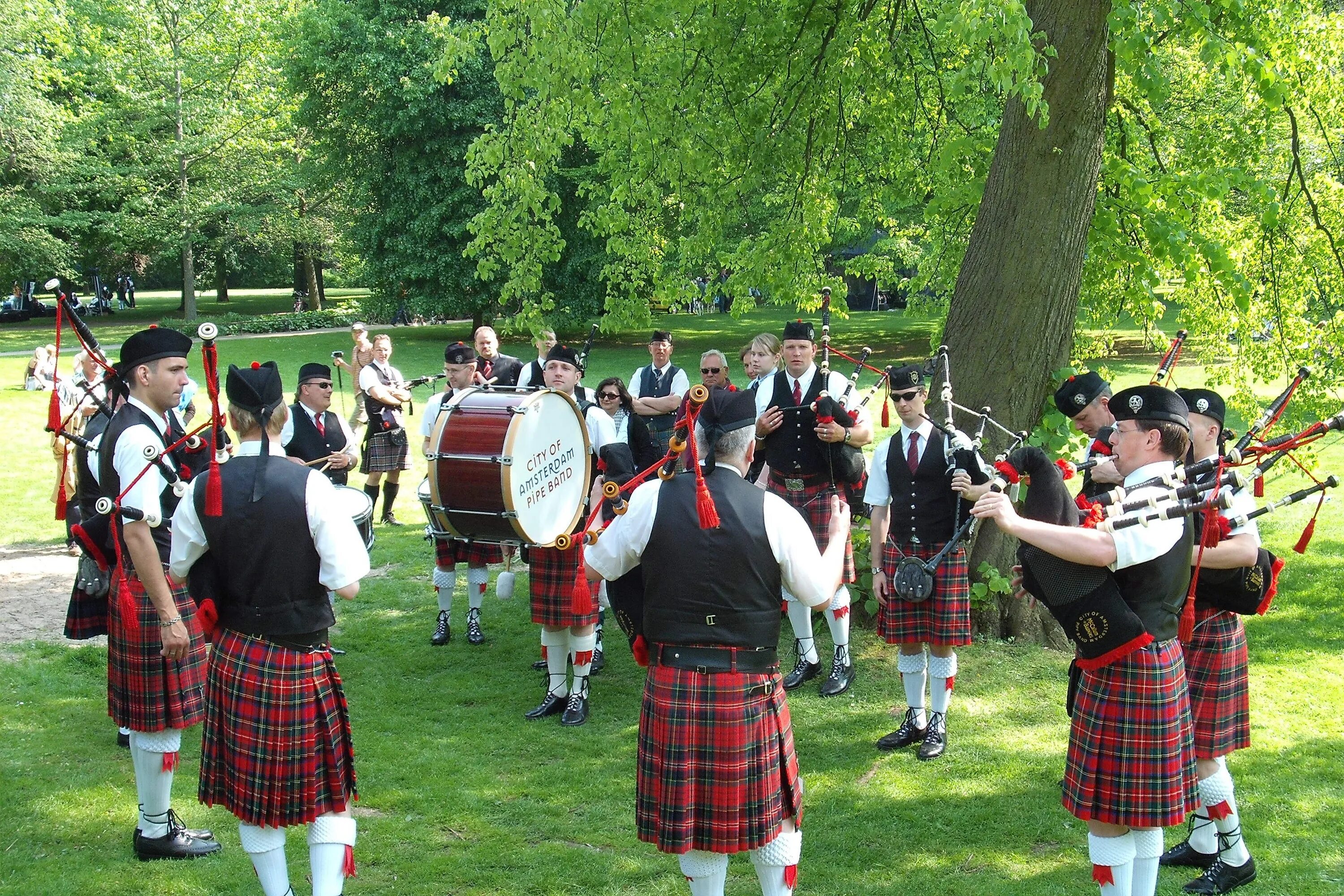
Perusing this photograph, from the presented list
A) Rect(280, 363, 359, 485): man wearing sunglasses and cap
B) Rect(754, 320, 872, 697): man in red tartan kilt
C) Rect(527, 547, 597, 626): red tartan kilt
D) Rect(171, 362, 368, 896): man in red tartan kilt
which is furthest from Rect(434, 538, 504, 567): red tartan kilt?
Rect(171, 362, 368, 896): man in red tartan kilt

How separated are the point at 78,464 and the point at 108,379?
114 centimetres

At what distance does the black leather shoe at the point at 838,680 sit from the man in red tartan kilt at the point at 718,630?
2.69 meters

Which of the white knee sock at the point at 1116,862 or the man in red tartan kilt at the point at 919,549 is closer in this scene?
the white knee sock at the point at 1116,862

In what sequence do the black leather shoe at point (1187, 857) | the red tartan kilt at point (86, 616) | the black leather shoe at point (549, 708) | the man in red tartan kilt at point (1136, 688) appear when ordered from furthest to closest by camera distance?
the black leather shoe at point (549, 708)
the red tartan kilt at point (86, 616)
the black leather shoe at point (1187, 857)
the man in red tartan kilt at point (1136, 688)

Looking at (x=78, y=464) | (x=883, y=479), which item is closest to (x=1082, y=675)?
(x=883, y=479)

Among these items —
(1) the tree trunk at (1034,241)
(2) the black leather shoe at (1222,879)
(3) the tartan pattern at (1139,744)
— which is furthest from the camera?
(1) the tree trunk at (1034,241)

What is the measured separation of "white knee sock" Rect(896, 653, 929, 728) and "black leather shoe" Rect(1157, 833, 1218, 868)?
4.42 feet

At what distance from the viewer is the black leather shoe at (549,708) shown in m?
5.64

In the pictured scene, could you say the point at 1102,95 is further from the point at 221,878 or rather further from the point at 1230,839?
the point at 221,878


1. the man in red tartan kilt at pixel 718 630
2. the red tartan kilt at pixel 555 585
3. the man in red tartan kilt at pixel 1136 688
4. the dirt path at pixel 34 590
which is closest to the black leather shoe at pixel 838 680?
the red tartan kilt at pixel 555 585

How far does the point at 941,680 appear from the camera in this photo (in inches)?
206

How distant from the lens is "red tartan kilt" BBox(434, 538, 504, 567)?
262 inches

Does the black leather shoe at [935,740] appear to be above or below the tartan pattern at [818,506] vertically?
below

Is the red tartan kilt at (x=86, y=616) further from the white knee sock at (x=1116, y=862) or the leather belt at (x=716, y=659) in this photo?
the white knee sock at (x=1116, y=862)
